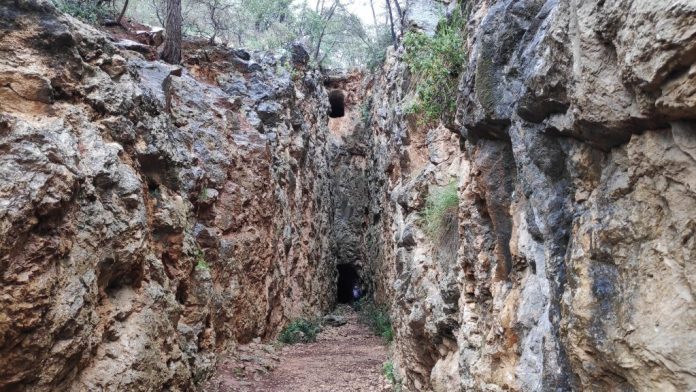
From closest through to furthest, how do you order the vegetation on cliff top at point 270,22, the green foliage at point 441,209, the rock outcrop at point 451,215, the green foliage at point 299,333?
the rock outcrop at point 451,215 → the green foliage at point 441,209 → the green foliage at point 299,333 → the vegetation on cliff top at point 270,22

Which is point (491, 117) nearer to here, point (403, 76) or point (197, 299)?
point (197, 299)

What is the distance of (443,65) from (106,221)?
4.94m

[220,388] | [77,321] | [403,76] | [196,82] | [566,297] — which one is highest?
[403,76]

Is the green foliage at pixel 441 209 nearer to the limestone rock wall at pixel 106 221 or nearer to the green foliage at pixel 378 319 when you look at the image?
the limestone rock wall at pixel 106 221

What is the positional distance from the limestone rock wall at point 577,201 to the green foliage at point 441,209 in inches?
45.7

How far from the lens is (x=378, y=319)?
14320 millimetres

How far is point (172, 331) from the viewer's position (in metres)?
5.96

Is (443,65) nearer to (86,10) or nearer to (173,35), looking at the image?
(173,35)

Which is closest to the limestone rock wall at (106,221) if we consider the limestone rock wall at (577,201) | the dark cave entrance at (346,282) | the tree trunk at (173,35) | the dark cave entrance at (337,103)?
the tree trunk at (173,35)

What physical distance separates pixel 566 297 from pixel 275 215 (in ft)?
33.0

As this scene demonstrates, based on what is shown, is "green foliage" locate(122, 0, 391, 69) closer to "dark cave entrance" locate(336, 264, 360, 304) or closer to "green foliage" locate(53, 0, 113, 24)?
"green foliage" locate(53, 0, 113, 24)

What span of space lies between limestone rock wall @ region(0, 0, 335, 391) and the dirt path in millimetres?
539

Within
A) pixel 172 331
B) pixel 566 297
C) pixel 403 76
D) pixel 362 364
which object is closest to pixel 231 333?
pixel 362 364

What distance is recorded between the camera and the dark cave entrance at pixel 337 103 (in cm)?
2336
